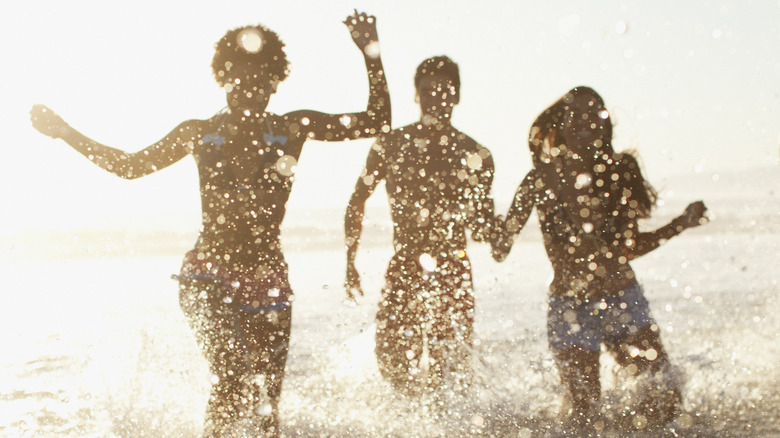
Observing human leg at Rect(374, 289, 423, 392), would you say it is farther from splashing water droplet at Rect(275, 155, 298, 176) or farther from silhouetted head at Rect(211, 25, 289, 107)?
silhouetted head at Rect(211, 25, 289, 107)

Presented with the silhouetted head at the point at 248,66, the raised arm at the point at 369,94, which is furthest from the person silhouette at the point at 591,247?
the silhouetted head at the point at 248,66

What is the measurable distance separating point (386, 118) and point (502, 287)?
7.93 metres

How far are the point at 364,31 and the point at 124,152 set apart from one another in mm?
1225

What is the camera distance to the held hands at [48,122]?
10.4 ft

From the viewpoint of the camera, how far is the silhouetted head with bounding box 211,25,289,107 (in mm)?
3242

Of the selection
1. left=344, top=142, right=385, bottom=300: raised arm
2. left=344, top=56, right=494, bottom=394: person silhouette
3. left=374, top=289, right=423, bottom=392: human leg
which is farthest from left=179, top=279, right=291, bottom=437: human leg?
left=374, top=289, right=423, bottom=392: human leg

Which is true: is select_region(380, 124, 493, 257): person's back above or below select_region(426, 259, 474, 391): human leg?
above

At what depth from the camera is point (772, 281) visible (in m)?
10.9

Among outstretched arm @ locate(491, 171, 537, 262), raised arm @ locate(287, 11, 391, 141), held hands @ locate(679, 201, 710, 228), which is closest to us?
raised arm @ locate(287, 11, 391, 141)

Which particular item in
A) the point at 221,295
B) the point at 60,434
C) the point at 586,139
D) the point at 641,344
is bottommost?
the point at 60,434

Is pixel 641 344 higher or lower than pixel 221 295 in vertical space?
lower

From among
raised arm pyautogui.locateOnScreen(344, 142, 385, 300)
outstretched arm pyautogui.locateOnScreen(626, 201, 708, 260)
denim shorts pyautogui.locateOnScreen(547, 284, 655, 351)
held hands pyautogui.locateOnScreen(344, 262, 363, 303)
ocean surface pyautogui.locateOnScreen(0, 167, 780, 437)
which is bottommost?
ocean surface pyautogui.locateOnScreen(0, 167, 780, 437)

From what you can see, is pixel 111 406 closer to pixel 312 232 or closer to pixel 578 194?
pixel 578 194

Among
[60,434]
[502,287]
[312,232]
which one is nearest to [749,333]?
[502,287]
